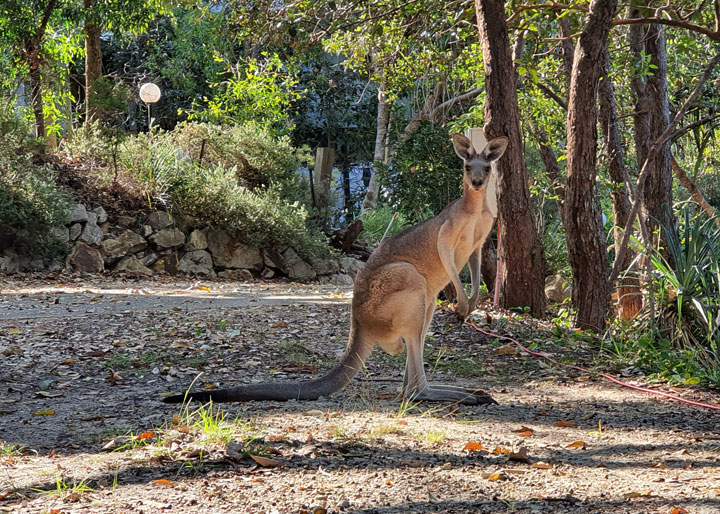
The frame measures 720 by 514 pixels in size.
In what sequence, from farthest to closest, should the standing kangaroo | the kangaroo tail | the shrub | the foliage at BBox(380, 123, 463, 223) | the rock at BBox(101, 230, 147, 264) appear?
the foliage at BBox(380, 123, 463, 223) < the rock at BBox(101, 230, 147, 264) < the shrub < the standing kangaroo < the kangaroo tail

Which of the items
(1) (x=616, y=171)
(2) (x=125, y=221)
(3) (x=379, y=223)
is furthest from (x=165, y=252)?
(1) (x=616, y=171)

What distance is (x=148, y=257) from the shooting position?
45.1 feet

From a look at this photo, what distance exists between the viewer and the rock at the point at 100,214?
1362 cm

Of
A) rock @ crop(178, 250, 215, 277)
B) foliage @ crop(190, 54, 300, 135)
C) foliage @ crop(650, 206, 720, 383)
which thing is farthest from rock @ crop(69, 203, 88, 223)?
foliage @ crop(650, 206, 720, 383)

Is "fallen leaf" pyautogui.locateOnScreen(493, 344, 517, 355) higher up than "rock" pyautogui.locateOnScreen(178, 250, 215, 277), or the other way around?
"rock" pyautogui.locateOnScreen(178, 250, 215, 277)

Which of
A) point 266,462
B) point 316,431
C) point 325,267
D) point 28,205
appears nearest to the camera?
point 266,462

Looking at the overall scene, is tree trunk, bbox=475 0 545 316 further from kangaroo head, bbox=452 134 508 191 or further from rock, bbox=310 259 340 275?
rock, bbox=310 259 340 275

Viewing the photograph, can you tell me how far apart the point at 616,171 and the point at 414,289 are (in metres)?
4.76

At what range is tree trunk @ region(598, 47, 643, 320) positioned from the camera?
845cm

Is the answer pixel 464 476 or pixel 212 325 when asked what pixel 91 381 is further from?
pixel 464 476

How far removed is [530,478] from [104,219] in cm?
1131

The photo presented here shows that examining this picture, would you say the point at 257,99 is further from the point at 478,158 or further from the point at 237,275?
the point at 478,158

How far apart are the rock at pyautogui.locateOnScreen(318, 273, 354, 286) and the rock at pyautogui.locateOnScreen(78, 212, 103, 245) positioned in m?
3.88

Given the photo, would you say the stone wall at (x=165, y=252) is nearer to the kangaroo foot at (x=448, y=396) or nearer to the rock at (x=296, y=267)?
the rock at (x=296, y=267)
